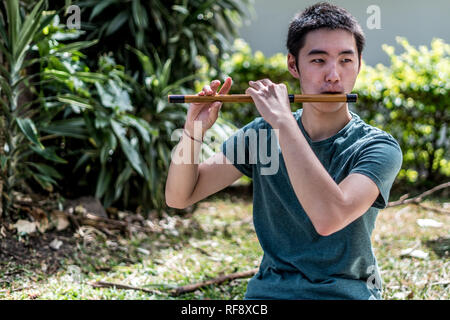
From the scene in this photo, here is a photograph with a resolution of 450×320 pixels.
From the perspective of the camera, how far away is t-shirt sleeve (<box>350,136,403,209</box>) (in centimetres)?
122

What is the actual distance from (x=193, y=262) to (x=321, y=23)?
190 centimetres

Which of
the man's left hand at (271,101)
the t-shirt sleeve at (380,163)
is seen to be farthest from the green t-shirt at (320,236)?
the man's left hand at (271,101)

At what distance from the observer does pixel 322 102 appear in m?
1.38

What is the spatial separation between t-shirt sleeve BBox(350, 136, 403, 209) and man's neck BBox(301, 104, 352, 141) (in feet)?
0.52

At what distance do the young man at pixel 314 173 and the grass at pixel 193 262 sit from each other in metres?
1.06

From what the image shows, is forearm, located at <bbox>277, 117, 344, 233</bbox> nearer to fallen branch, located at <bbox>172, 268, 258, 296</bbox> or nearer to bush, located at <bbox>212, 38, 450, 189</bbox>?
fallen branch, located at <bbox>172, 268, 258, 296</bbox>

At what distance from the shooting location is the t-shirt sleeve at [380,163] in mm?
1221

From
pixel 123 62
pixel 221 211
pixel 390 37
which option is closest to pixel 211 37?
pixel 123 62

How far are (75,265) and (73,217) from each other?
1.44 ft

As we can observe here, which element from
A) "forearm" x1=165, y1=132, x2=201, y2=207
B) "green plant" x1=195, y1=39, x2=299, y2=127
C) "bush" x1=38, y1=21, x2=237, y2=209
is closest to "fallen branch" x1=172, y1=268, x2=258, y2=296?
"bush" x1=38, y1=21, x2=237, y2=209

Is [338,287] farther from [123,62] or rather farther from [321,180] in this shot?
[123,62]

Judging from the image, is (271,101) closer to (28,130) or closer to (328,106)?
(328,106)

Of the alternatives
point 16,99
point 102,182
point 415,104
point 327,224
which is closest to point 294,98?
point 327,224

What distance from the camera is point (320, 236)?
1.36 m
